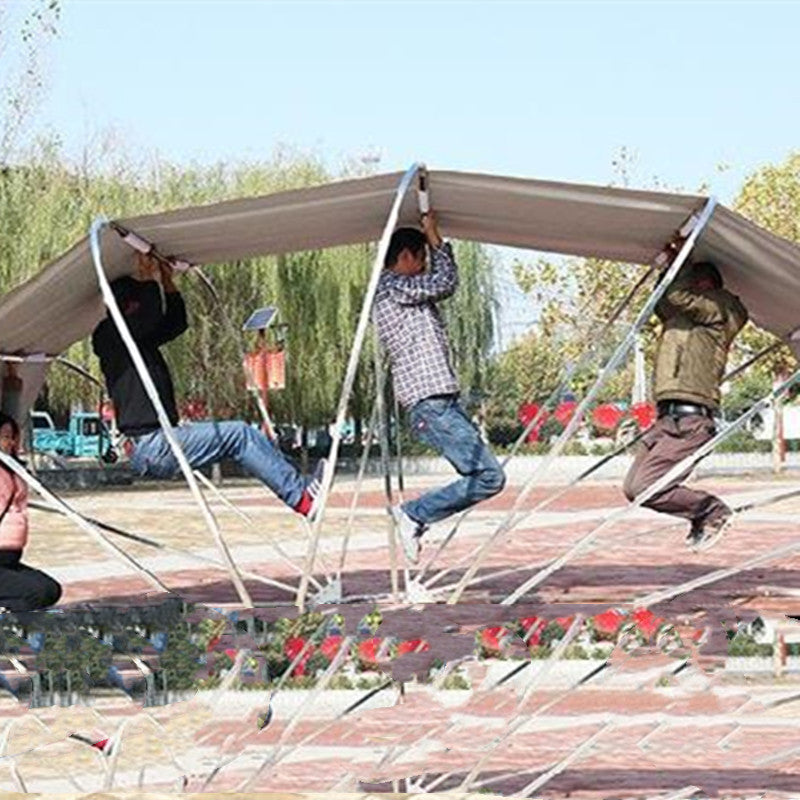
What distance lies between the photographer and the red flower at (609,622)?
23.1 ft

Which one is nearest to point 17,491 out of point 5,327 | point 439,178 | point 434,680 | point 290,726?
point 5,327

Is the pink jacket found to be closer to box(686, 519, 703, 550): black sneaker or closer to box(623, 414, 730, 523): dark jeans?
box(623, 414, 730, 523): dark jeans

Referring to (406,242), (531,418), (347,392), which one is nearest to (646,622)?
(347,392)

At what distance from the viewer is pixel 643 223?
8016mm

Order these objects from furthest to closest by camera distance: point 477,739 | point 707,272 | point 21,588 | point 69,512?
point 21,588 → point 707,272 → point 69,512 → point 477,739

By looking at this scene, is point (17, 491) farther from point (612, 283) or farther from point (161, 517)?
point (612, 283)

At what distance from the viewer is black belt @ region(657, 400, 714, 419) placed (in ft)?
35.3

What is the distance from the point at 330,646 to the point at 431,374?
3422 millimetres

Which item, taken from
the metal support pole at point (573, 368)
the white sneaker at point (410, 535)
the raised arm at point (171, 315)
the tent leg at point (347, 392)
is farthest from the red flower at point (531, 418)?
the tent leg at point (347, 392)

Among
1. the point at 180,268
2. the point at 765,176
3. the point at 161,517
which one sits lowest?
the point at 161,517

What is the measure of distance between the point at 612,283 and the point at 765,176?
5.56m

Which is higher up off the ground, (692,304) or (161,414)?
(692,304)

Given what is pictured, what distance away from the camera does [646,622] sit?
23.0 feet

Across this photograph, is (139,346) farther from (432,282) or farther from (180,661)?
(180,661)
